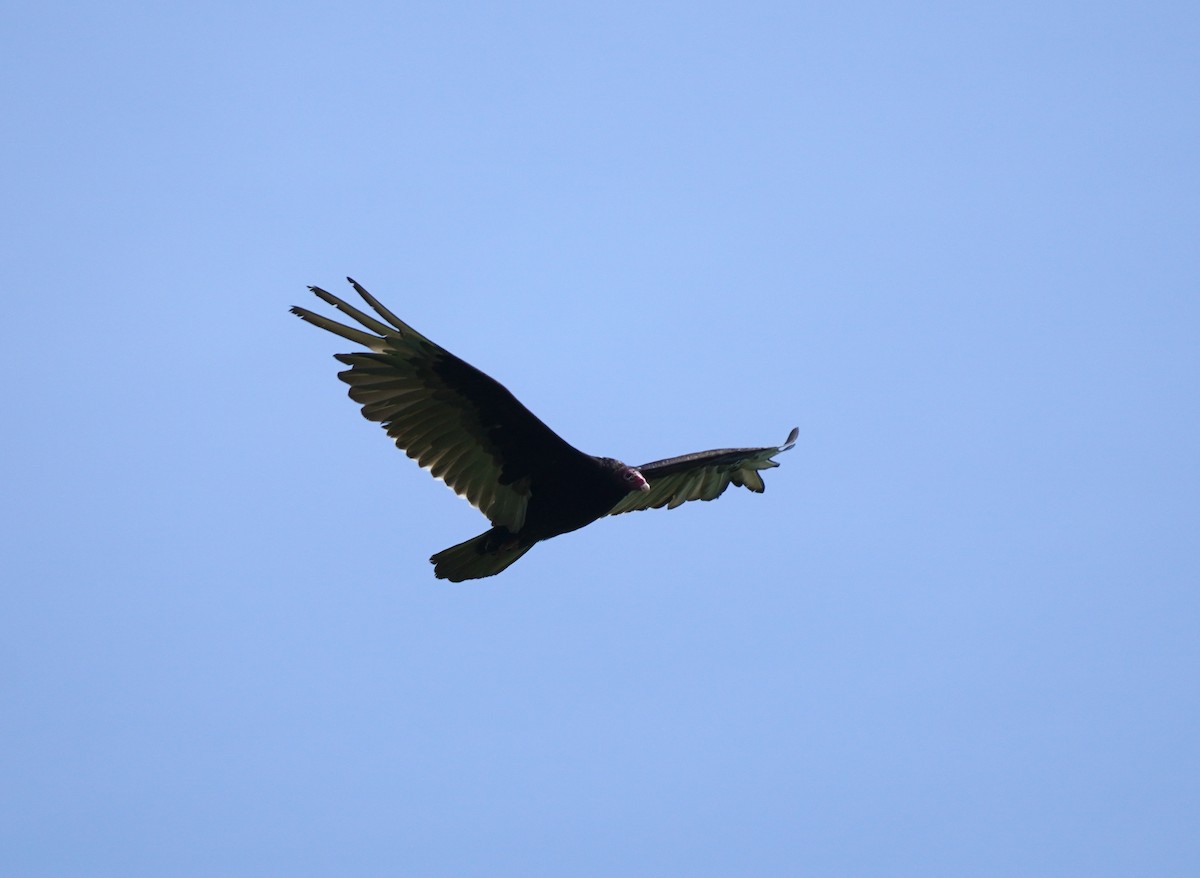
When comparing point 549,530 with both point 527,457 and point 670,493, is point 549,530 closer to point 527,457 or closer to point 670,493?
point 527,457

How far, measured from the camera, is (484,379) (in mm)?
10539

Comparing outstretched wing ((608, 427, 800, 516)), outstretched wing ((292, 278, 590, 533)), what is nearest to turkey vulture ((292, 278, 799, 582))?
outstretched wing ((292, 278, 590, 533))

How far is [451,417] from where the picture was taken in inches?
429

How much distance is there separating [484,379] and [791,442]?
157 inches

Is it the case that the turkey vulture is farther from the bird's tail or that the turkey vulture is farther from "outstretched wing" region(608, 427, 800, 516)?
"outstretched wing" region(608, 427, 800, 516)

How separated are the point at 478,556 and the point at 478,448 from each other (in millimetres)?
809

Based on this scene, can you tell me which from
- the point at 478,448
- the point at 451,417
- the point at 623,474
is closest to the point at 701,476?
the point at 623,474

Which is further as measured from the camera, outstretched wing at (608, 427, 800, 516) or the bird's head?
outstretched wing at (608, 427, 800, 516)

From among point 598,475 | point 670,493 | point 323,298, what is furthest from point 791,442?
point 323,298

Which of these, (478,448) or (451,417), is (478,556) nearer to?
(478,448)

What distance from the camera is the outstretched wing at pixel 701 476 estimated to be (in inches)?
504

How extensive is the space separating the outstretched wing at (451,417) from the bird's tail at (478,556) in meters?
0.12

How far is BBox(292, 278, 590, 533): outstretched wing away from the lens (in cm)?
1052

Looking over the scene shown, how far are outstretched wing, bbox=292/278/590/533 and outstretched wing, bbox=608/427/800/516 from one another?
1770mm
